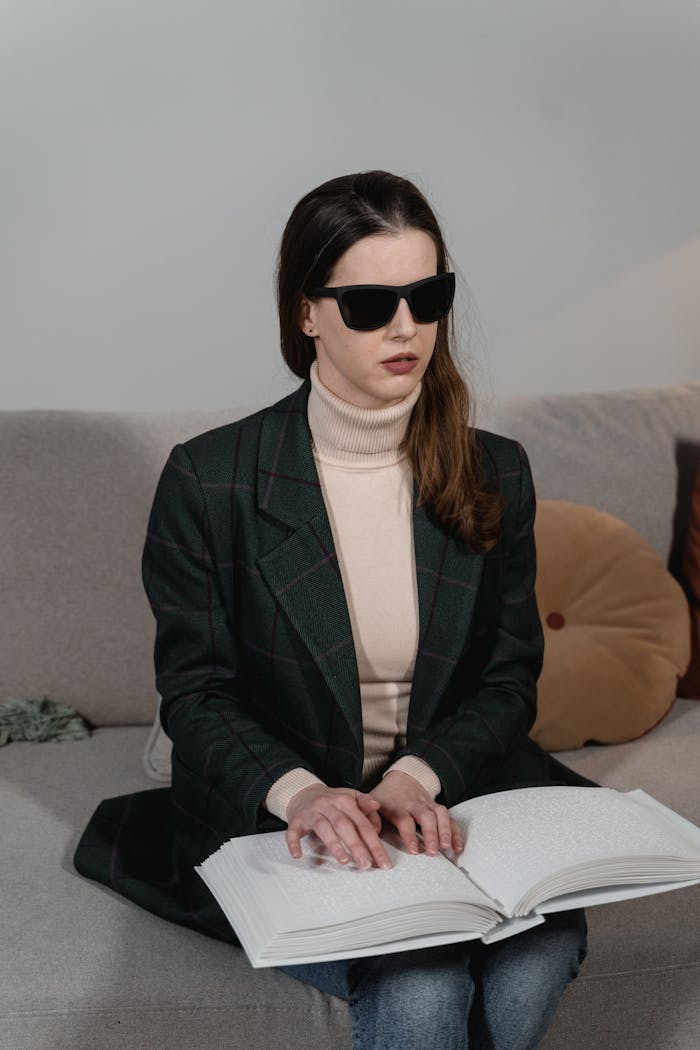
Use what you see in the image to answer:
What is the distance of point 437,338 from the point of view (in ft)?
4.73

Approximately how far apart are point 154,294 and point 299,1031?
5.41 ft

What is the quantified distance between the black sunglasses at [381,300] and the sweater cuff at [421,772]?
48 cm

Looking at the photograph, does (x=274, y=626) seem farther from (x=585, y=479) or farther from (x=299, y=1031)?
(x=585, y=479)

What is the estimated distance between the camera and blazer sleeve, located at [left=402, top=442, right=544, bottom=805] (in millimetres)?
1349

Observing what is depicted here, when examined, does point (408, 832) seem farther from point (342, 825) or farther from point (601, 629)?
point (601, 629)

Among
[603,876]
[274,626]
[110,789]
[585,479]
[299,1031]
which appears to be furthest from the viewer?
[585,479]

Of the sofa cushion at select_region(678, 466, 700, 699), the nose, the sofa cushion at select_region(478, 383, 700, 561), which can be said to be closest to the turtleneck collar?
the nose

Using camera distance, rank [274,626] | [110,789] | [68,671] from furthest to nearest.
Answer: [68,671] < [110,789] < [274,626]

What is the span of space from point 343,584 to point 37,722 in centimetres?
69

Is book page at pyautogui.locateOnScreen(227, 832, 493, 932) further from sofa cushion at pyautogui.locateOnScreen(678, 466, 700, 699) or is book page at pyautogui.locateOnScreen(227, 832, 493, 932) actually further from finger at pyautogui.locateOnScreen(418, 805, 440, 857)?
sofa cushion at pyautogui.locateOnScreen(678, 466, 700, 699)

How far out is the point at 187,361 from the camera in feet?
8.26

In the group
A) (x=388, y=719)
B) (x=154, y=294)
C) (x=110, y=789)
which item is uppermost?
(x=154, y=294)

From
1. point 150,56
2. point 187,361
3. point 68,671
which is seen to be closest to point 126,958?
point 68,671

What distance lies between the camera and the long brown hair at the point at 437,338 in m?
1.29
